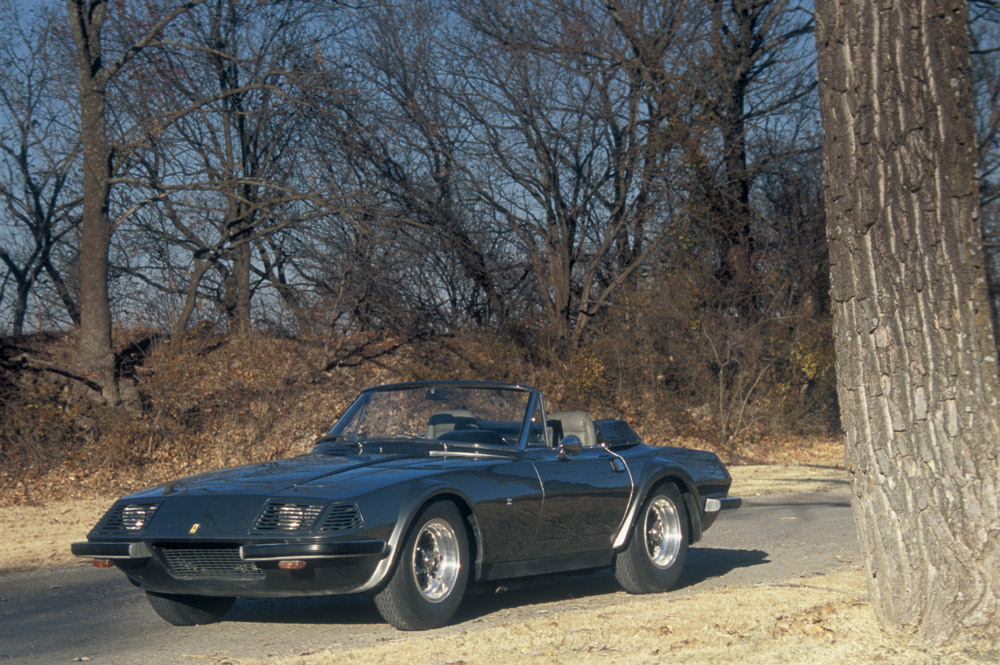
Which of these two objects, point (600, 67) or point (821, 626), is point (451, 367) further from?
point (821, 626)

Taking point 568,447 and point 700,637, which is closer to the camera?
point 700,637

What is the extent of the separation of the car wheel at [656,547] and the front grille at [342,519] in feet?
8.32

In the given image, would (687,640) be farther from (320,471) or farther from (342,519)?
(320,471)

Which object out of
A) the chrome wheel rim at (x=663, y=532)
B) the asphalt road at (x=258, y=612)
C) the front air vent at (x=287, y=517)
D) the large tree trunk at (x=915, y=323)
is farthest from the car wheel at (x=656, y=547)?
the front air vent at (x=287, y=517)

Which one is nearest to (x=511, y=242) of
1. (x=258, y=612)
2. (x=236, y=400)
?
(x=236, y=400)

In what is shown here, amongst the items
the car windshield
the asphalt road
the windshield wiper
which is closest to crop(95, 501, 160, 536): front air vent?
the asphalt road

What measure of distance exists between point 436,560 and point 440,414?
5.14 feet

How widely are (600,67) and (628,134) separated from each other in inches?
66.5

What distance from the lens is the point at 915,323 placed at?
502cm

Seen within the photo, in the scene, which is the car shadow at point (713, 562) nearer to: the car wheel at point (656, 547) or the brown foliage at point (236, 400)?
the car wheel at point (656, 547)

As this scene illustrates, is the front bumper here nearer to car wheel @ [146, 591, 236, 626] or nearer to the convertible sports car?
the convertible sports car

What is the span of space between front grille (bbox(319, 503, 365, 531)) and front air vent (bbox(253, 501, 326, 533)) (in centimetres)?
6

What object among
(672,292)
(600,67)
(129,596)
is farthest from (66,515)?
(600,67)

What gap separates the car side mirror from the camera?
23.0 feet
